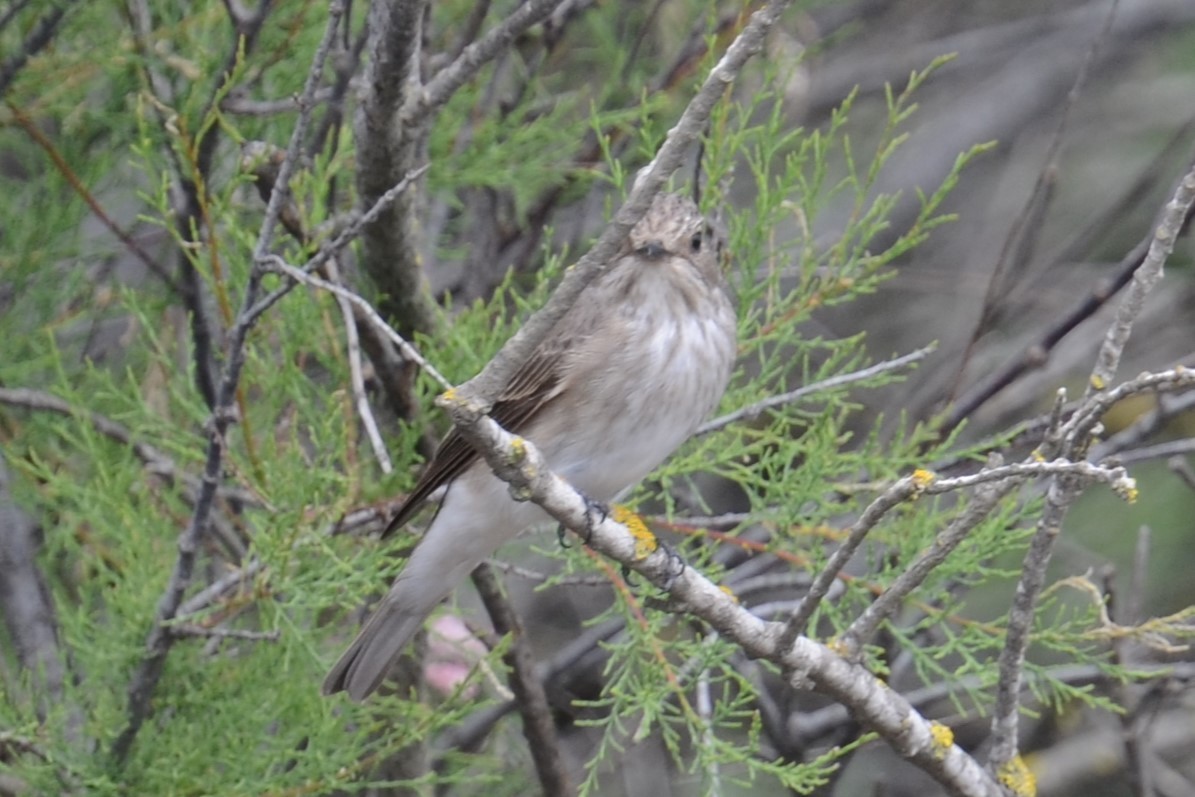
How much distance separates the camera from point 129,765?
3.23 metres

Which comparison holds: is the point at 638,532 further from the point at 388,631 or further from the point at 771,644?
the point at 388,631

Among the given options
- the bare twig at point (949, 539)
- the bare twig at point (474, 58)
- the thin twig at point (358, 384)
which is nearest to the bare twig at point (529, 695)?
the thin twig at point (358, 384)

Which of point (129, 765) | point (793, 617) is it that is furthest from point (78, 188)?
point (793, 617)

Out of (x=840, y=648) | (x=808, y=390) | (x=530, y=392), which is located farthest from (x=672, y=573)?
(x=530, y=392)

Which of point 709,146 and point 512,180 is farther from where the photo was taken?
point 512,180

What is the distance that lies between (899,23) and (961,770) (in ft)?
13.2

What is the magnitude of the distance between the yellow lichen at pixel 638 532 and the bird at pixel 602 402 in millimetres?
170

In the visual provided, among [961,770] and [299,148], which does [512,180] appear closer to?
[299,148]

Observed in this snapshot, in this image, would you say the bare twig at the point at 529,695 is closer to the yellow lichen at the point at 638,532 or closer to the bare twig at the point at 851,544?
the yellow lichen at the point at 638,532

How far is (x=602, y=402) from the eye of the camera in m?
3.41

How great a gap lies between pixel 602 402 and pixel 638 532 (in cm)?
50

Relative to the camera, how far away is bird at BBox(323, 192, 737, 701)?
3.36 m

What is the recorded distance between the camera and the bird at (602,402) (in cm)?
336

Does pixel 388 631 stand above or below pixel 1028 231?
above
